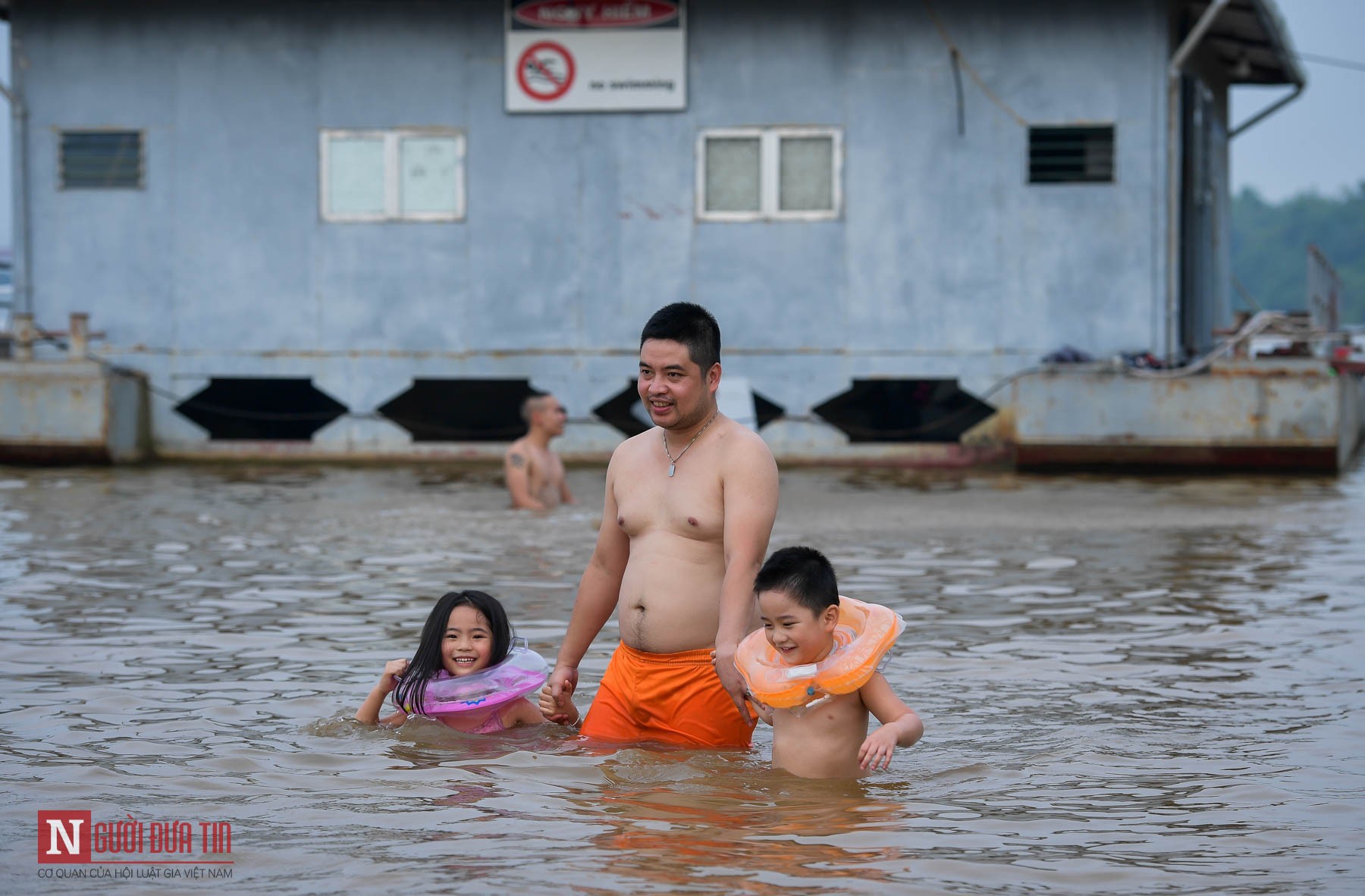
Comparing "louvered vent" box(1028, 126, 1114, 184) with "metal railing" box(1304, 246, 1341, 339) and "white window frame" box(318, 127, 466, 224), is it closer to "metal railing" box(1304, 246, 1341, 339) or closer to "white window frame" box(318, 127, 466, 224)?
"metal railing" box(1304, 246, 1341, 339)

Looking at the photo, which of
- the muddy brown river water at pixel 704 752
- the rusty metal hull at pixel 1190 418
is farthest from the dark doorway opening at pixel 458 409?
the muddy brown river water at pixel 704 752

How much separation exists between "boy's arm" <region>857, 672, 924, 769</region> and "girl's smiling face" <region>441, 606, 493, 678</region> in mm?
1638

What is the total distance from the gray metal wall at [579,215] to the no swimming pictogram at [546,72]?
0.99ft

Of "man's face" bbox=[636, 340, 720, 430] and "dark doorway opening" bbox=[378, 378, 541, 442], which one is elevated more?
"man's face" bbox=[636, 340, 720, 430]

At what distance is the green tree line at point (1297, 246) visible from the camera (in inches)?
5561

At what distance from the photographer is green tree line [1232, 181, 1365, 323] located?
14125cm

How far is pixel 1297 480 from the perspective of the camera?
56.2 ft

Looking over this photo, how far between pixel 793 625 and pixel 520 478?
861cm

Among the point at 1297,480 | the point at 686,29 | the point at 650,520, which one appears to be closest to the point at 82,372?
the point at 686,29

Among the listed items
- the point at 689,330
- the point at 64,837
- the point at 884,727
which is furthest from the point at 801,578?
the point at 64,837

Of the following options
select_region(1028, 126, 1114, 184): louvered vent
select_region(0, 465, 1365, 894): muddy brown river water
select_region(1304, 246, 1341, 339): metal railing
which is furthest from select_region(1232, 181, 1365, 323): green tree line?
select_region(0, 465, 1365, 894): muddy brown river water

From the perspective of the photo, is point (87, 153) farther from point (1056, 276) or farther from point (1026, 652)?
point (1026, 652)

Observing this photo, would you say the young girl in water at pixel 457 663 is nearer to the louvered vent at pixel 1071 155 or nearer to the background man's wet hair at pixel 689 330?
the background man's wet hair at pixel 689 330

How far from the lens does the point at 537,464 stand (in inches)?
544
